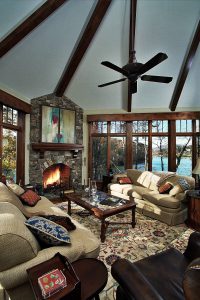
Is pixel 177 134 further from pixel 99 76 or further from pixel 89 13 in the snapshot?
pixel 89 13

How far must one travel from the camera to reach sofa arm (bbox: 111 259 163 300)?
1.13 meters

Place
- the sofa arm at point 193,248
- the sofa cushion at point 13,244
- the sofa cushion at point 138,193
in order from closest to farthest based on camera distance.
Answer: the sofa cushion at point 13,244 < the sofa arm at point 193,248 < the sofa cushion at point 138,193

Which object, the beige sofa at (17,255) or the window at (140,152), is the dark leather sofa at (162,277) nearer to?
the beige sofa at (17,255)

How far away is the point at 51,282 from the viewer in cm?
115

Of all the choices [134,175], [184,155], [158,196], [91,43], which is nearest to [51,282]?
[158,196]

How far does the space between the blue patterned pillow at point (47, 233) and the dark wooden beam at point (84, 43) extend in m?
4.03

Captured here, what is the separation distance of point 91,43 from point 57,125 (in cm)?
272

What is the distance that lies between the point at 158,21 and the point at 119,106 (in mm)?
2933

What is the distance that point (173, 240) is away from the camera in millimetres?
3029

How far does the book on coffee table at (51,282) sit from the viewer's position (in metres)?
1.10

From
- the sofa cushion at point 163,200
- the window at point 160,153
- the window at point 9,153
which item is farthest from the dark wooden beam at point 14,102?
the window at point 160,153

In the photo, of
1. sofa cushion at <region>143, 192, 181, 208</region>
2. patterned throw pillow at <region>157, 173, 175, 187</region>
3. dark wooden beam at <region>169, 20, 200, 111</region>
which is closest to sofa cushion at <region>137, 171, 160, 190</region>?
patterned throw pillow at <region>157, 173, 175, 187</region>

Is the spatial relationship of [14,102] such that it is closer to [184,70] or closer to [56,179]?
[56,179]

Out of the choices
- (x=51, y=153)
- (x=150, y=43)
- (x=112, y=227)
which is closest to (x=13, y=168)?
(x=51, y=153)
